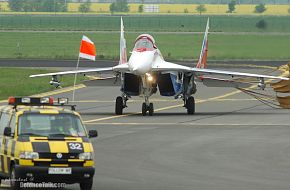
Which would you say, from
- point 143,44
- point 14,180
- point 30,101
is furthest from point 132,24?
point 14,180

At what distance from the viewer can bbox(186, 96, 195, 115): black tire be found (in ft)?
138

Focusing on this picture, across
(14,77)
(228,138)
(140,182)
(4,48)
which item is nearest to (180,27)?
(4,48)

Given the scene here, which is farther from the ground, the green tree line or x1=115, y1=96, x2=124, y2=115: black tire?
x1=115, y1=96, x2=124, y2=115: black tire

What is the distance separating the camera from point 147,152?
93.1ft

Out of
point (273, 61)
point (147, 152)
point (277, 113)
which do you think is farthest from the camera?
point (273, 61)

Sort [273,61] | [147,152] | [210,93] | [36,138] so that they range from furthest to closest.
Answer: [273,61] < [210,93] < [147,152] < [36,138]

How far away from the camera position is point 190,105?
4209cm

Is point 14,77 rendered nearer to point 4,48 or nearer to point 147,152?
point 147,152

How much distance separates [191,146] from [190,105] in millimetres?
12036

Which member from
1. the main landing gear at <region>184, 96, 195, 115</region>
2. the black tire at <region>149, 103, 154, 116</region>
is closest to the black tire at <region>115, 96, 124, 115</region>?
the black tire at <region>149, 103, 154, 116</region>

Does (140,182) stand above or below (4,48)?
above

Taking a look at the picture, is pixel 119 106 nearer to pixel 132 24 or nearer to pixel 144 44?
pixel 144 44

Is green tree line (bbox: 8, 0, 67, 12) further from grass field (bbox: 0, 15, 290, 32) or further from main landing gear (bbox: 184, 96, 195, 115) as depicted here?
main landing gear (bbox: 184, 96, 195, 115)

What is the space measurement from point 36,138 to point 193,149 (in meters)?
9.43
